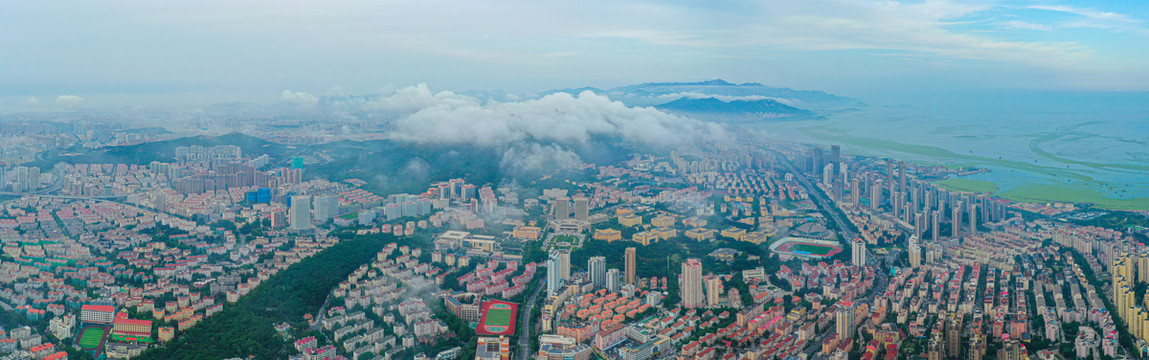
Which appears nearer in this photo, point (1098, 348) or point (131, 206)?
point (1098, 348)

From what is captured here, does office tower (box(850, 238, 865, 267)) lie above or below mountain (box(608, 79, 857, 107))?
below

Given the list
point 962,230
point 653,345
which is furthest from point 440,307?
point 962,230

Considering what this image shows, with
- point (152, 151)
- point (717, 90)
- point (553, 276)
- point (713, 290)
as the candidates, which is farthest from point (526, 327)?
point (717, 90)

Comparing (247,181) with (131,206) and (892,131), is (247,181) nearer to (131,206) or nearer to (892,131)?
(131,206)

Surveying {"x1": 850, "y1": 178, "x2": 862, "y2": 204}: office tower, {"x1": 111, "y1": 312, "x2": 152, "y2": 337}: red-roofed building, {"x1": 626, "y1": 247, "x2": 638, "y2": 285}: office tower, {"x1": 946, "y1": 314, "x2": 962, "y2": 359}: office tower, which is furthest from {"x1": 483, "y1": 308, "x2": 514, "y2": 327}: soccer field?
{"x1": 850, "y1": 178, "x2": 862, "y2": 204}: office tower

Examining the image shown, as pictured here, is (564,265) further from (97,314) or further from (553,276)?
(97,314)

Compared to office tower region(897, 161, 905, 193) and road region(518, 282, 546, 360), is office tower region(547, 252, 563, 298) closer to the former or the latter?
road region(518, 282, 546, 360)
